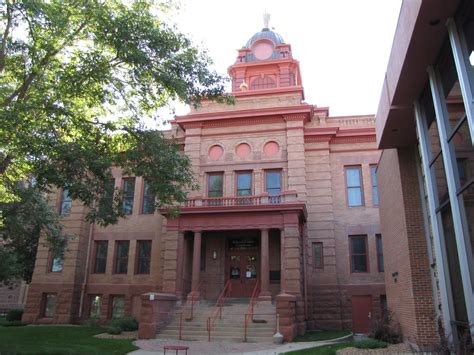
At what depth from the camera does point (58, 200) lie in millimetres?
28688

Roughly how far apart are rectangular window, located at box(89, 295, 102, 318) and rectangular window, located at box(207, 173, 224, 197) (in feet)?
32.1

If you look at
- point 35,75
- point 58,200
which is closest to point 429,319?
point 35,75

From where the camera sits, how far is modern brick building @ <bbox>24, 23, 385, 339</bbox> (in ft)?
71.6

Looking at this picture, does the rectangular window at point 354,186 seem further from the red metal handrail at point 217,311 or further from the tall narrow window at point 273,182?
the red metal handrail at point 217,311

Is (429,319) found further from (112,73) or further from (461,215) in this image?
(112,73)

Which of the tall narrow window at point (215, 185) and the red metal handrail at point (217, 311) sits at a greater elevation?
the tall narrow window at point (215, 185)

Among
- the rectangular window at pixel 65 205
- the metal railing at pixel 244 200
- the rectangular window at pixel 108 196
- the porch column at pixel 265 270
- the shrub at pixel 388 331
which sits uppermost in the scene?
the rectangular window at pixel 65 205

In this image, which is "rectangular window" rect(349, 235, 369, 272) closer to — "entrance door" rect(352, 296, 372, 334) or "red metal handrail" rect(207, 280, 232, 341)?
"entrance door" rect(352, 296, 372, 334)

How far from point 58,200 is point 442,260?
25403 millimetres

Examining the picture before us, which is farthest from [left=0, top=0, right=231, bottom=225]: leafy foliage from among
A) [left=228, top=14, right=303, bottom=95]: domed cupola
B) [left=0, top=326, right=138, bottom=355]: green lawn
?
[left=228, top=14, right=303, bottom=95]: domed cupola

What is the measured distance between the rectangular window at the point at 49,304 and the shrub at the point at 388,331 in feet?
66.9

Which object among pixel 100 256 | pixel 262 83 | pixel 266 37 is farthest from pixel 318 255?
pixel 266 37

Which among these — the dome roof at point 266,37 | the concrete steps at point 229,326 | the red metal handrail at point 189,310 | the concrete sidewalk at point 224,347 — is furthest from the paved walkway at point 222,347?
the dome roof at point 266,37

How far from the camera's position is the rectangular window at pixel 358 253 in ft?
77.6
